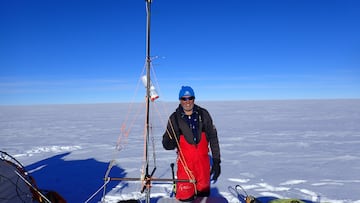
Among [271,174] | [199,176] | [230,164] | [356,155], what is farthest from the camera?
[356,155]

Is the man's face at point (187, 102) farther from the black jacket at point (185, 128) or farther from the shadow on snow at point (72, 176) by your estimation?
the shadow on snow at point (72, 176)

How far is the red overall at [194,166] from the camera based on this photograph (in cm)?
325

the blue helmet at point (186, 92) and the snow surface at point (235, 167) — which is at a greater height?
the blue helmet at point (186, 92)

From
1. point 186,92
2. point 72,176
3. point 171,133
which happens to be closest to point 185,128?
point 171,133

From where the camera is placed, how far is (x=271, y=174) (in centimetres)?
591

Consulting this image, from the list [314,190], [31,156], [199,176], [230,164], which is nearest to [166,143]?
[199,176]

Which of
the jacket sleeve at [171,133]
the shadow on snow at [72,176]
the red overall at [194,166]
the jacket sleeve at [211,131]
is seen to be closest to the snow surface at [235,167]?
the shadow on snow at [72,176]

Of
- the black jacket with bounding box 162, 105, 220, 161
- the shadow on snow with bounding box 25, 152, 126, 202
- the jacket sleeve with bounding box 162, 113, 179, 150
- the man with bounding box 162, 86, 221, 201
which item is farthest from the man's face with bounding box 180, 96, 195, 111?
the shadow on snow with bounding box 25, 152, 126, 202

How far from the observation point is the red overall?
3.25 metres

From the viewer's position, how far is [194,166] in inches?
128

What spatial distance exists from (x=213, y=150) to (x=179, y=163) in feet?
1.58

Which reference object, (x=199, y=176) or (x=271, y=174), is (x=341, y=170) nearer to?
(x=271, y=174)

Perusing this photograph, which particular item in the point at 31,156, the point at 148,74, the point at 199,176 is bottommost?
the point at 31,156

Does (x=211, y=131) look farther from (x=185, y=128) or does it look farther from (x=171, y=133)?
(x=171, y=133)
